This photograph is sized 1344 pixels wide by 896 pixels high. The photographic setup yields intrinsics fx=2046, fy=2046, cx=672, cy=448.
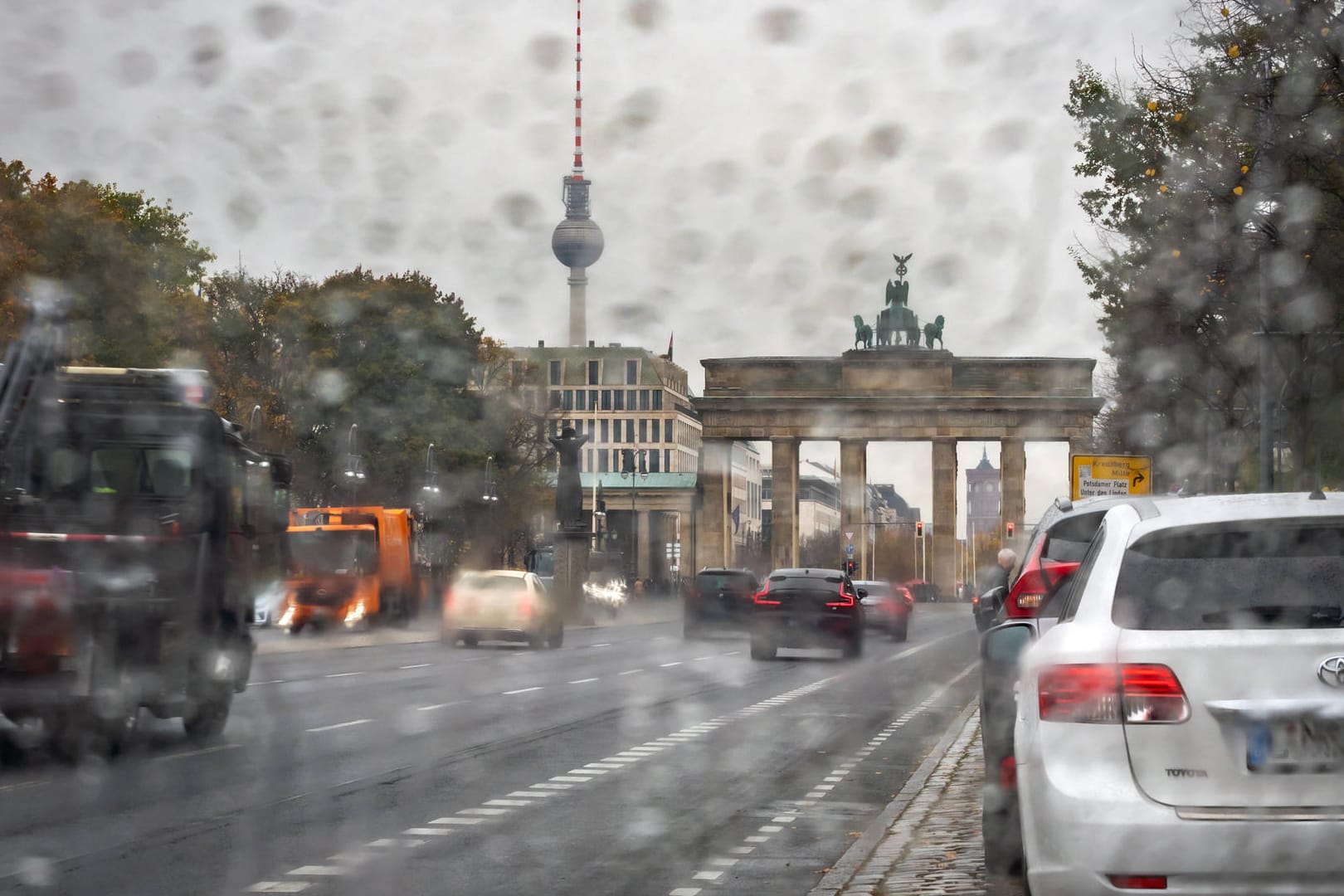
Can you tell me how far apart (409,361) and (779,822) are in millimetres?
58556

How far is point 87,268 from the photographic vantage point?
53219 mm

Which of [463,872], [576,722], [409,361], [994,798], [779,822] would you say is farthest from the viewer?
[409,361]

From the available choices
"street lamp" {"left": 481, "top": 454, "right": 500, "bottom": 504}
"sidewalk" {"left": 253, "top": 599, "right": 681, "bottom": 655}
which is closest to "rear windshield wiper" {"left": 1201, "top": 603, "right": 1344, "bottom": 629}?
"sidewalk" {"left": 253, "top": 599, "right": 681, "bottom": 655}

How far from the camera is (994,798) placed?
8.76 meters

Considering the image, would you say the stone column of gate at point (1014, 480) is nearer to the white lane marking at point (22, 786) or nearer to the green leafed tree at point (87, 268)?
the green leafed tree at point (87, 268)

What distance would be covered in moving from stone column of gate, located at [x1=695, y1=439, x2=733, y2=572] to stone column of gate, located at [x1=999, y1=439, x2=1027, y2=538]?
13.7 metres

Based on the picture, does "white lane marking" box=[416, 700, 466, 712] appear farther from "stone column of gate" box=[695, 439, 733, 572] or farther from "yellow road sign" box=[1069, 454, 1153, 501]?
"stone column of gate" box=[695, 439, 733, 572]

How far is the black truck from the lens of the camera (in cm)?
1423

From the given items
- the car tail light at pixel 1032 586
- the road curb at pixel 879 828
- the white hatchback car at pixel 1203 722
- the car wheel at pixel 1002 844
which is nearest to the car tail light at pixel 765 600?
the road curb at pixel 879 828

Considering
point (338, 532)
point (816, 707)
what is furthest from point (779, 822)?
point (338, 532)

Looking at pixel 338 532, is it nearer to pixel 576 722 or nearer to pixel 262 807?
pixel 576 722

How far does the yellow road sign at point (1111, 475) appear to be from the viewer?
3880 cm

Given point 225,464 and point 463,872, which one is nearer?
point 463,872

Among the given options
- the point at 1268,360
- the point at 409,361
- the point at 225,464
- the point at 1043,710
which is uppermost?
the point at 409,361
